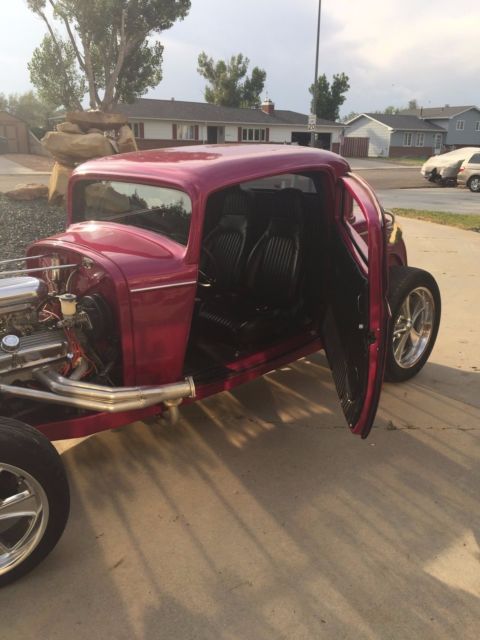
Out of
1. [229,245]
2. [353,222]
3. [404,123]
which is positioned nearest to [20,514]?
[229,245]

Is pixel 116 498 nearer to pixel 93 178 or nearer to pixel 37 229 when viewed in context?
pixel 93 178

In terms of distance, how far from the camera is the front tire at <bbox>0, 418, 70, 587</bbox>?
2105mm

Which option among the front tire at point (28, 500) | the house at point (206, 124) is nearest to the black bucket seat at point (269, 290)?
the front tire at point (28, 500)

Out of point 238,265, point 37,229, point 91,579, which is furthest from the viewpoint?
point 37,229

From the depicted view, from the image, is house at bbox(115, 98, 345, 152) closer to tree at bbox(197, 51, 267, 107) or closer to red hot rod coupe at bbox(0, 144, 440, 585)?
tree at bbox(197, 51, 267, 107)

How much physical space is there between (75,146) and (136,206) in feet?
29.9

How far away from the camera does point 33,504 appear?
2195mm

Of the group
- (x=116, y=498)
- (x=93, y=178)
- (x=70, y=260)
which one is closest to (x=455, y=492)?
(x=116, y=498)

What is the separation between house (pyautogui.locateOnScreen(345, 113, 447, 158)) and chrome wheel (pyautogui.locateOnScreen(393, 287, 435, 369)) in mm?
49688

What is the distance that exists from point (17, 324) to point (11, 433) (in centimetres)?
71

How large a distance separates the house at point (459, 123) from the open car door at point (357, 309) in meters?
59.0

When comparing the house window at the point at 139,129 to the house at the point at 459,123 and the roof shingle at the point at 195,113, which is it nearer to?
the roof shingle at the point at 195,113

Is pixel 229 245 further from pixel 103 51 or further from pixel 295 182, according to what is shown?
pixel 103 51

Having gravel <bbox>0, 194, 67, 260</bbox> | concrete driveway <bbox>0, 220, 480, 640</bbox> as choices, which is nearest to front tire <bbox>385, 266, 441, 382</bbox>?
concrete driveway <bbox>0, 220, 480, 640</bbox>
